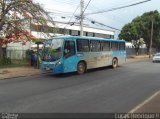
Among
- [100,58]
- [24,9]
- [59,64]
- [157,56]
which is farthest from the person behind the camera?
[157,56]

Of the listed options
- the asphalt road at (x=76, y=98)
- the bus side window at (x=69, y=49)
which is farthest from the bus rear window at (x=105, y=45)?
the asphalt road at (x=76, y=98)

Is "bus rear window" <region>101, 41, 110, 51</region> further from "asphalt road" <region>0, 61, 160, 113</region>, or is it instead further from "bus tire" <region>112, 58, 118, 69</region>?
"asphalt road" <region>0, 61, 160, 113</region>

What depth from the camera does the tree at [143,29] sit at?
183ft

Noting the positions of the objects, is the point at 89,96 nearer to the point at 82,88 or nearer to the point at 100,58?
the point at 82,88

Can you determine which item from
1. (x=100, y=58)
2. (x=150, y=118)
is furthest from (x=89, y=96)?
(x=100, y=58)

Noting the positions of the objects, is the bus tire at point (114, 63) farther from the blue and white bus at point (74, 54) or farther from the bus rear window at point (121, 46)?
the bus rear window at point (121, 46)

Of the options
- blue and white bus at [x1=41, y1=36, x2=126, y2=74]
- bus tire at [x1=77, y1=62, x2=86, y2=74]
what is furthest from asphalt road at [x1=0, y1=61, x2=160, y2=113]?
bus tire at [x1=77, y1=62, x2=86, y2=74]

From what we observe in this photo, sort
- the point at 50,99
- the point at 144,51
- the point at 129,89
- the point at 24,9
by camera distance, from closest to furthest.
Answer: the point at 50,99, the point at 129,89, the point at 24,9, the point at 144,51

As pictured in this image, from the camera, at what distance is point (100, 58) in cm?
2388

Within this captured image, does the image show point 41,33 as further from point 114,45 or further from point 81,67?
point 81,67

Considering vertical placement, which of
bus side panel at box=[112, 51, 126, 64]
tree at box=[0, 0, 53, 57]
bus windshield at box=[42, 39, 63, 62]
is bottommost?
bus side panel at box=[112, 51, 126, 64]

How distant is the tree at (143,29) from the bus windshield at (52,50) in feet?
121

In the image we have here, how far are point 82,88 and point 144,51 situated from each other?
5646cm

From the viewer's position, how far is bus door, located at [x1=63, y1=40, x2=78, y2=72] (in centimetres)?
Result: 1953
